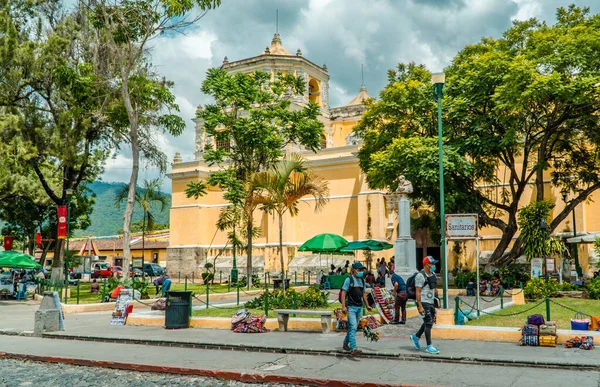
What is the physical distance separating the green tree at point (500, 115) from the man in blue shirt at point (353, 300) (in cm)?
1416

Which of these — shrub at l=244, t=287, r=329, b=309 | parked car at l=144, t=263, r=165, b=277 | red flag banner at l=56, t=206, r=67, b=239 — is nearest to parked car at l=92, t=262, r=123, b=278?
parked car at l=144, t=263, r=165, b=277

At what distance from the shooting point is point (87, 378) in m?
9.08

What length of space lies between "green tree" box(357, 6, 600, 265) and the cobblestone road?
16.5 metres

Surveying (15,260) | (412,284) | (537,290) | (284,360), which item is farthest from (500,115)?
(15,260)

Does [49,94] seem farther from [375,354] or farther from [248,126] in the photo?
[375,354]

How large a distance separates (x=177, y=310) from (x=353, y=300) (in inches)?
226

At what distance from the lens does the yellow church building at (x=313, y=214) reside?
106ft

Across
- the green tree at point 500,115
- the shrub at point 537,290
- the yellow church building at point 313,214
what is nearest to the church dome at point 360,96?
the yellow church building at point 313,214

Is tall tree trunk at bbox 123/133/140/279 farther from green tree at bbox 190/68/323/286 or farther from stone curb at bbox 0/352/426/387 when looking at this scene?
stone curb at bbox 0/352/426/387

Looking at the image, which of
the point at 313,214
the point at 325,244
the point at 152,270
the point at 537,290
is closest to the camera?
the point at 537,290

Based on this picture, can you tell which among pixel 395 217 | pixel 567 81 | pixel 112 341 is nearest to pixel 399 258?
pixel 112 341

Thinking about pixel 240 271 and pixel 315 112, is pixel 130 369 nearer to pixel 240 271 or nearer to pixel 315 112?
pixel 315 112

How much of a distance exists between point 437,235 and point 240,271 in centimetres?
1434

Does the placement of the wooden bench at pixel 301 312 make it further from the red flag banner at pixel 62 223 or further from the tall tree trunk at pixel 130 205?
the red flag banner at pixel 62 223
